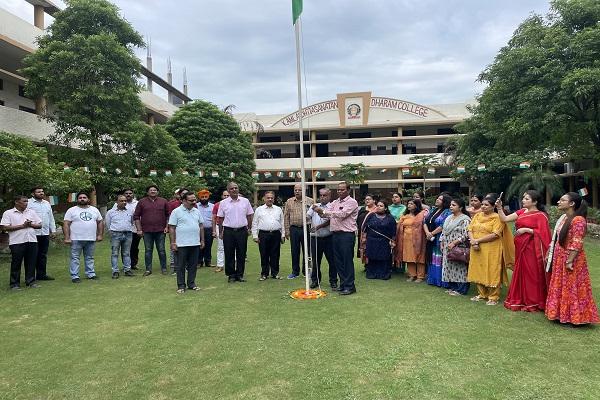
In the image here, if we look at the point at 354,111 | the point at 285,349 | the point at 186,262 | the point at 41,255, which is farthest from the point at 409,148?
the point at 285,349

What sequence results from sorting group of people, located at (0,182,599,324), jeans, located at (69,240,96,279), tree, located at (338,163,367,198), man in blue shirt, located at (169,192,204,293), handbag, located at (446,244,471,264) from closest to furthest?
group of people, located at (0,182,599,324) < handbag, located at (446,244,471,264) < man in blue shirt, located at (169,192,204,293) < jeans, located at (69,240,96,279) < tree, located at (338,163,367,198)

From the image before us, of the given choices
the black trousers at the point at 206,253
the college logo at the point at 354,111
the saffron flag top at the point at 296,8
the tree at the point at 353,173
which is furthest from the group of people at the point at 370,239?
the college logo at the point at 354,111

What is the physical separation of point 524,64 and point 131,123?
41.7ft

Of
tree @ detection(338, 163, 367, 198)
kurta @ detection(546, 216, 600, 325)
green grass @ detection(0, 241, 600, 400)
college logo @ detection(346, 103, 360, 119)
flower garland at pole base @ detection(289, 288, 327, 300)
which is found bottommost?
green grass @ detection(0, 241, 600, 400)

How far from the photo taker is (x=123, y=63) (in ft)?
46.3

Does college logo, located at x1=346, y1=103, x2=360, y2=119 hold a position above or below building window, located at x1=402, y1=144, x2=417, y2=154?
above

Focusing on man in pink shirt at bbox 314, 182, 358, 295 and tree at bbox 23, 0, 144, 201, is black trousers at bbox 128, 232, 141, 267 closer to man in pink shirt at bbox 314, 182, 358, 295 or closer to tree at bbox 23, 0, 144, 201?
man in pink shirt at bbox 314, 182, 358, 295

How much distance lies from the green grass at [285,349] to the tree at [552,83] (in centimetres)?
963

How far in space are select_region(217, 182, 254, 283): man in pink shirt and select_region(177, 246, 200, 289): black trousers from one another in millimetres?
636

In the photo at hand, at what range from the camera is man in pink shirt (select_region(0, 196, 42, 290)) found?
635 centimetres

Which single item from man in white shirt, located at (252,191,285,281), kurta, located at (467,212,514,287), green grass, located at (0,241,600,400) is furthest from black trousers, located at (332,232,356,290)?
kurta, located at (467,212,514,287)

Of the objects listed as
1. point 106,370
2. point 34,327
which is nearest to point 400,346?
point 106,370

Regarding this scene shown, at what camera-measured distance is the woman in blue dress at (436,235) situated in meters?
6.50

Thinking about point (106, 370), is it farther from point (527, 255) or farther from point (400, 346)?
point (527, 255)
